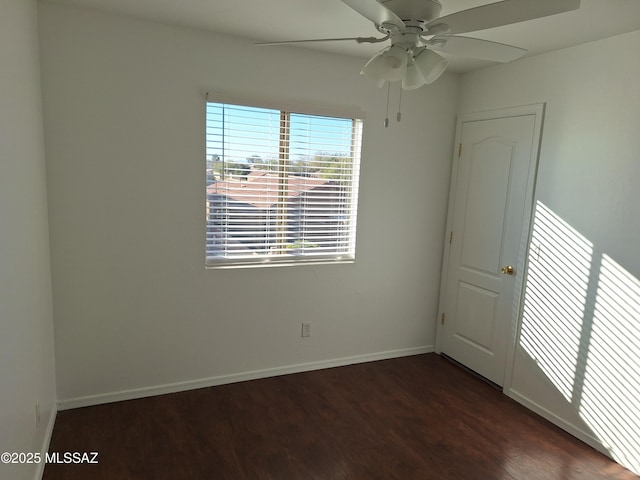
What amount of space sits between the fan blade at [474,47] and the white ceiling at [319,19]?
315 mm

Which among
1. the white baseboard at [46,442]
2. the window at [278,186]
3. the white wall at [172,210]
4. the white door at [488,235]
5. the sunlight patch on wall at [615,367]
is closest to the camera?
the white baseboard at [46,442]

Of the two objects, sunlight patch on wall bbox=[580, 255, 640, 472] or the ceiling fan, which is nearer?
the ceiling fan

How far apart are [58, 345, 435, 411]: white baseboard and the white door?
54 cm

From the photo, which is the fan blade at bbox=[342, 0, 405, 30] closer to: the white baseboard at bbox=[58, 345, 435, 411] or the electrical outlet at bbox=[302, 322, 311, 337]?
the electrical outlet at bbox=[302, 322, 311, 337]

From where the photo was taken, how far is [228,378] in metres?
3.09

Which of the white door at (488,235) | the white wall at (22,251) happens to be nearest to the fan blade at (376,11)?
the white wall at (22,251)

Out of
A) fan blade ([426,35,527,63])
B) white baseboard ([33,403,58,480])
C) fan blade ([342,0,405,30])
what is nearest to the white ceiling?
fan blade ([426,35,527,63])

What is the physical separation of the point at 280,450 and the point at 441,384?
4.82 ft

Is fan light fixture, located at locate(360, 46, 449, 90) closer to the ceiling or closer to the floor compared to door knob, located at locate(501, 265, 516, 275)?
closer to the ceiling

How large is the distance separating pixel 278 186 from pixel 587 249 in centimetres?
209

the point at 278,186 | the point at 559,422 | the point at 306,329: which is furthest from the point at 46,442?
the point at 559,422

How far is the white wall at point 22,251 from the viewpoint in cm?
155

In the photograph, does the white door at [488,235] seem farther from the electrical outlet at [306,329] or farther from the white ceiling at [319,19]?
the electrical outlet at [306,329]

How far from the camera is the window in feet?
9.50
